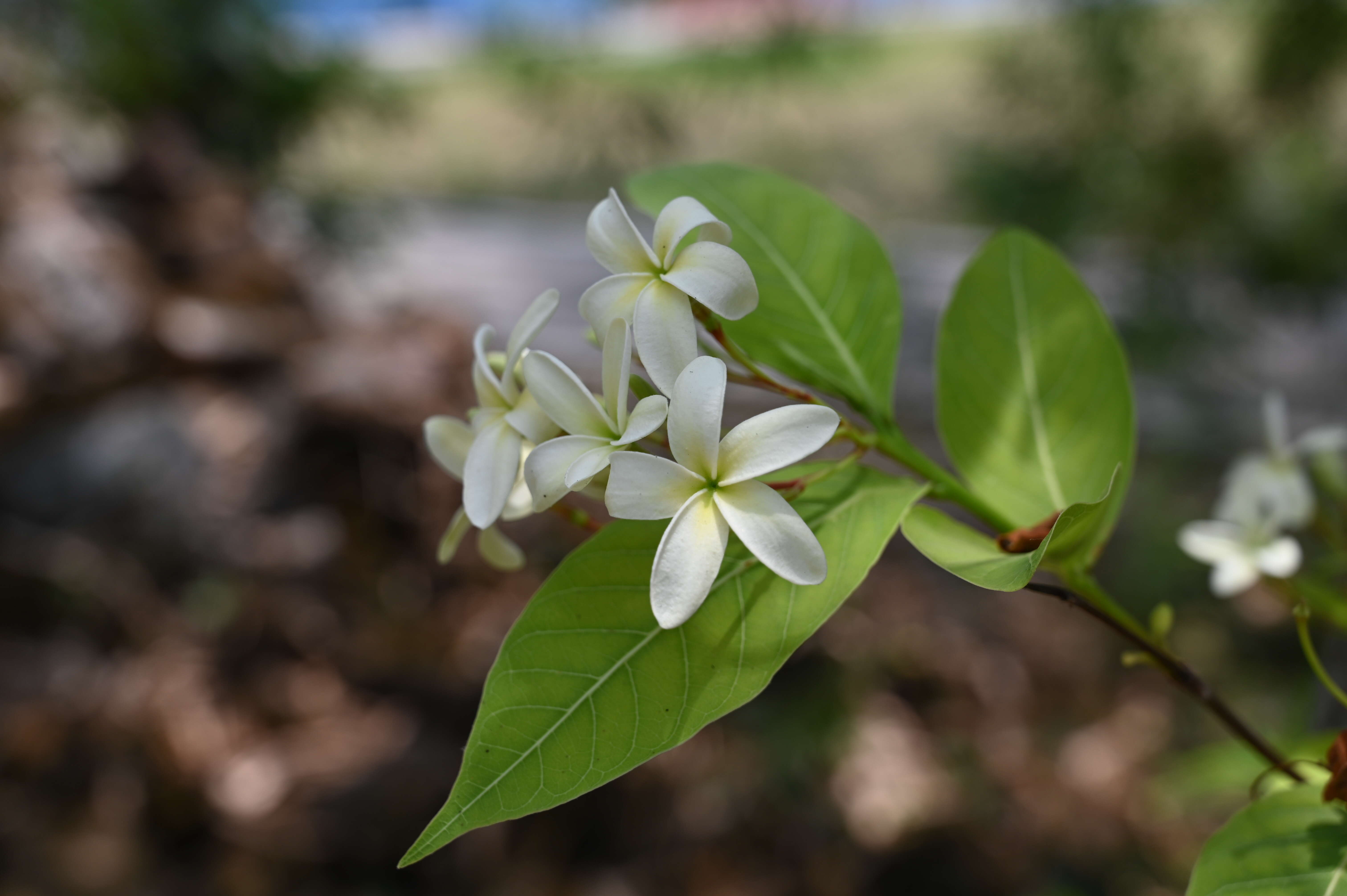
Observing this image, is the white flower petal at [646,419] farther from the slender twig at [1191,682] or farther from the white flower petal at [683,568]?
the slender twig at [1191,682]

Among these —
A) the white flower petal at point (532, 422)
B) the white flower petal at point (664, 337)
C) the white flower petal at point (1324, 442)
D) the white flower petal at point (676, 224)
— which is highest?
the white flower petal at point (676, 224)

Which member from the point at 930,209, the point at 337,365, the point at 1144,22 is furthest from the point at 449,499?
the point at 930,209

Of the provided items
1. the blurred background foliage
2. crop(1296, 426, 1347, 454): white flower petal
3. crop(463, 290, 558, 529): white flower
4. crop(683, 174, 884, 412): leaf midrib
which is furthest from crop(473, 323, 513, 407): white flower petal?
the blurred background foliage

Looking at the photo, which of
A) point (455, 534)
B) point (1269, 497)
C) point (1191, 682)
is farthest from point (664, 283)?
point (1269, 497)

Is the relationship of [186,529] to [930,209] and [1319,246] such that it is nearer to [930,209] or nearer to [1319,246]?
[1319,246]

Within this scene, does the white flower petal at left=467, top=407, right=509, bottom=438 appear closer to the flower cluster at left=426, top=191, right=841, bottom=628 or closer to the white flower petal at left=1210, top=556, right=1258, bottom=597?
the flower cluster at left=426, top=191, right=841, bottom=628

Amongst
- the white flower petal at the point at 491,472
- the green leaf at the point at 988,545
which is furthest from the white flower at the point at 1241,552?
the white flower petal at the point at 491,472
